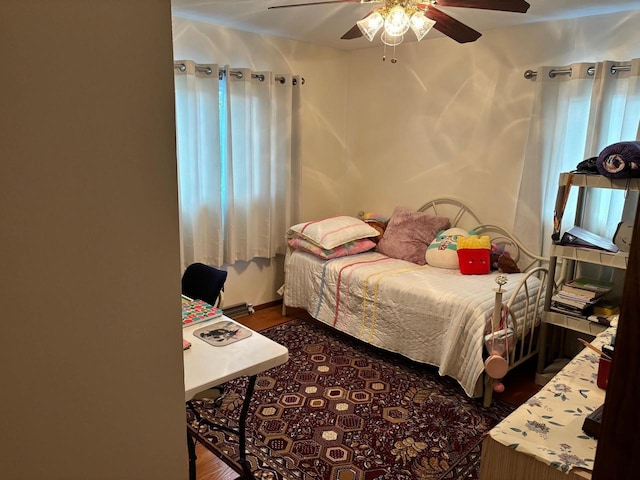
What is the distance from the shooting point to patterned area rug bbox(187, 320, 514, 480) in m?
2.17

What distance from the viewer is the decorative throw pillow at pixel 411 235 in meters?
3.71

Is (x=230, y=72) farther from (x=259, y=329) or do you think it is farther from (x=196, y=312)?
(x=196, y=312)

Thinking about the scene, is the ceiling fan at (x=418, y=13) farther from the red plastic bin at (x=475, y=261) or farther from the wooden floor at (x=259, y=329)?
the wooden floor at (x=259, y=329)

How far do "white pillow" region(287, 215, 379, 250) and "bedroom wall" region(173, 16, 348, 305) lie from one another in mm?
502

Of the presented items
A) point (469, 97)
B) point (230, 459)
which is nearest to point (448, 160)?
point (469, 97)

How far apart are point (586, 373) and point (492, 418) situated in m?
1.07

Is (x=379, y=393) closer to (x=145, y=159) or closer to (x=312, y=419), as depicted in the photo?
(x=312, y=419)

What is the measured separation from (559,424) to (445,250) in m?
2.24

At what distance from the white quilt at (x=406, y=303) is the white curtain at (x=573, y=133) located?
0.51 meters

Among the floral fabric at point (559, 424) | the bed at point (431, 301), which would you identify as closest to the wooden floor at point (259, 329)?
the bed at point (431, 301)

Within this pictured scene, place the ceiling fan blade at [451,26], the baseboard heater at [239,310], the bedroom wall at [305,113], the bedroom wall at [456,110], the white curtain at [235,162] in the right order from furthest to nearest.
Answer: the baseboard heater at [239,310] → the bedroom wall at [305,113] → the white curtain at [235,162] → the bedroom wall at [456,110] → the ceiling fan blade at [451,26]

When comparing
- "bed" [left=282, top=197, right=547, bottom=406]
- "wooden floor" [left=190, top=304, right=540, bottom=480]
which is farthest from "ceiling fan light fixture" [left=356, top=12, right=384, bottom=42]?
"wooden floor" [left=190, top=304, right=540, bottom=480]

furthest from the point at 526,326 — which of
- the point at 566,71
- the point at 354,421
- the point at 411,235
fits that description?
the point at 566,71

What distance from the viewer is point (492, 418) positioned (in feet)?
8.42
